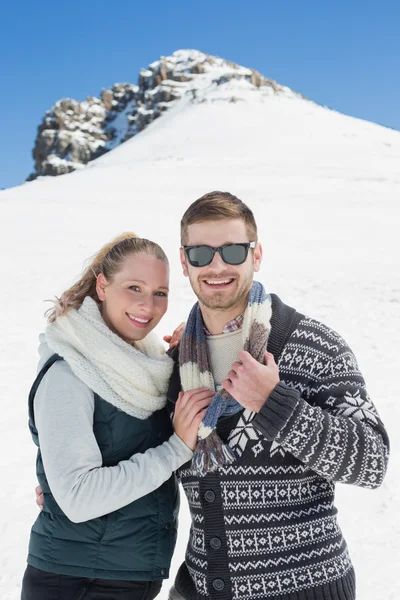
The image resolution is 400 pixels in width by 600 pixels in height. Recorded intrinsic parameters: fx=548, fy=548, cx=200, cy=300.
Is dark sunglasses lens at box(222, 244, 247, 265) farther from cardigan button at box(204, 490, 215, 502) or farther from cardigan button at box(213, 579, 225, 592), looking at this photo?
cardigan button at box(213, 579, 225, 592)

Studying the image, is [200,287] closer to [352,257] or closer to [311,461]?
[311,461]

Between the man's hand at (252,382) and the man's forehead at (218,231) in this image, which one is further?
the man's forehead at (218,231)

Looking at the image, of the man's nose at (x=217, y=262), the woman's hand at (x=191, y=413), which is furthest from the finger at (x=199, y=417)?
the man's nose at (x=217, y=262)

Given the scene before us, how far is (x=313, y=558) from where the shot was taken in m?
2.38

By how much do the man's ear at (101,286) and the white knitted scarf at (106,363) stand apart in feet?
0.50

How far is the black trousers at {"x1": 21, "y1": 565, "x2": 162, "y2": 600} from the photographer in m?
2.50

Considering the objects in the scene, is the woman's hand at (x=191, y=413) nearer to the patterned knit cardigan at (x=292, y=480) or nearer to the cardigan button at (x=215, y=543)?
the patterned knit cardigan at (x=292, y=480)

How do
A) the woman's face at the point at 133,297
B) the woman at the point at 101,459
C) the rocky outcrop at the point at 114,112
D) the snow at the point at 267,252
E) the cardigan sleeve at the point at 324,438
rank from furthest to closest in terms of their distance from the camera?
the rocky outcrop at the point at 114,112 → the snow at the point at 267,252 → the woman's face at the point at 133,297 → the woman at the point at 101,459 → the cardigan sleeve at the point at 324,438

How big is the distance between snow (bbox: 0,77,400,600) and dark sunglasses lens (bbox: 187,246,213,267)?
115 inches

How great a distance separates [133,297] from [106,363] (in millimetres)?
443

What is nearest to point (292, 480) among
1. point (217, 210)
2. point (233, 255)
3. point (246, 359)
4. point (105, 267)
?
point (246, 359)

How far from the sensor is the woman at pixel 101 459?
96.3 inches

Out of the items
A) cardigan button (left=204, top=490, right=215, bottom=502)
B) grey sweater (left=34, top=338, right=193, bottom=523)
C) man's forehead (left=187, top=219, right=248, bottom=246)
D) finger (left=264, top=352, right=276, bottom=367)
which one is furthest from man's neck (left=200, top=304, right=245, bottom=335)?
cardigan button (left=204, top=490, right=215, bottom=502)

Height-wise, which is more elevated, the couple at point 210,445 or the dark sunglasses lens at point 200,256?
the dark sunglasses lens at point 200,256
